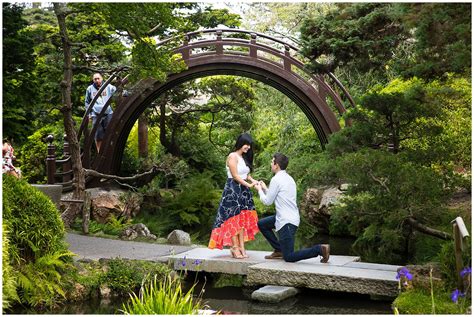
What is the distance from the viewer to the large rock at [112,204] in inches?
534

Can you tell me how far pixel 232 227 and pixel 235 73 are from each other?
6.63m

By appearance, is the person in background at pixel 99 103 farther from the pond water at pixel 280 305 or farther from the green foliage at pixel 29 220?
the pond water at pixel 280 305

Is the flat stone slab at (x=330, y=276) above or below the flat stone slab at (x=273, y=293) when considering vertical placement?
above

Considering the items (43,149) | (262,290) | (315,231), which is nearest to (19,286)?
(262,290)

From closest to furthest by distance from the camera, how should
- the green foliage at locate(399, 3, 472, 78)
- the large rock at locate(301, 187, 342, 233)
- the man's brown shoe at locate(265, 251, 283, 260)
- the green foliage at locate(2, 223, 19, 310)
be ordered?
the green foliage at locate(2, 223, 19, 310) → the green foliage at locate(399, 3, 472, 78) → the man's brown shoe at locate(265, 251, 283, 260) → the large rock at locate(301, 187, 342, 233)

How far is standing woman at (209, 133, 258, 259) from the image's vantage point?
8070 mm

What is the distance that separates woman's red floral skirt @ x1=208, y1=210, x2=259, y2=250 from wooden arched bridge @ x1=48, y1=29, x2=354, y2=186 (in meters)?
5.50

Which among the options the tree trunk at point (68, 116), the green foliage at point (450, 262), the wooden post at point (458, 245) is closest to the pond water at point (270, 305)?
the green foliage at point (450, 262)

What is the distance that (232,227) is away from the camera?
321 inches

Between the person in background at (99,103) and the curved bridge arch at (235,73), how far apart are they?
340mm

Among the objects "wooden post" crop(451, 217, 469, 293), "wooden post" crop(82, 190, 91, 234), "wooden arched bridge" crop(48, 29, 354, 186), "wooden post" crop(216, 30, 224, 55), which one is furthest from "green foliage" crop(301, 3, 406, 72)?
"wooden post" crop(216, 30, 224, 55)

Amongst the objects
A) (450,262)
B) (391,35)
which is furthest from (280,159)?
(450,262)

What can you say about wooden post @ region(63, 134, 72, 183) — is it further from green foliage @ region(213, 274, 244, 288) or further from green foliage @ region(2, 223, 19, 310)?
green foliage @ region(2, 223, 19, 310)

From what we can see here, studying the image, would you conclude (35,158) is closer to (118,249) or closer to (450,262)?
(118,249)
